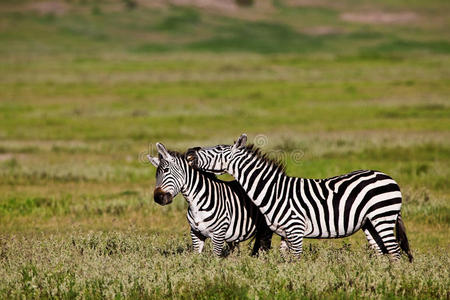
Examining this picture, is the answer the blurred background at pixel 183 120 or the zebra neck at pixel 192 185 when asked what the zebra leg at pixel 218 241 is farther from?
the blurred background at pixel 183 120

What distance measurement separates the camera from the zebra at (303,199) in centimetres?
978

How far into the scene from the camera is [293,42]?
11625 cm

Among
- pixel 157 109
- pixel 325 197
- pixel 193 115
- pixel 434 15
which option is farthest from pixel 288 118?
pixel 434 15

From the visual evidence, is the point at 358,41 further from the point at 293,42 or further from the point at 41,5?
the point at 41,5

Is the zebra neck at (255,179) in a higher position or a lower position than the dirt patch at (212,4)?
lower

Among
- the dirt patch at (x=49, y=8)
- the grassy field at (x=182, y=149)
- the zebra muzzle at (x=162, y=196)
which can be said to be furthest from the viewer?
the dirt patch at (x=49, y=8)

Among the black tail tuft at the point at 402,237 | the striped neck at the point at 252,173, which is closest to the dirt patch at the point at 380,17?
the black tail tuft at the point at 402,237

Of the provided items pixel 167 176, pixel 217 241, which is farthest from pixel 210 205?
pixel 167 176

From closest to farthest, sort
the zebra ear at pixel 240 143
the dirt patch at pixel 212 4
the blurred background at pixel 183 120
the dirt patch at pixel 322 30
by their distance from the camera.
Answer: the zebra ear at pixel 240 143 → the blurred background at pixel 183 120 → the dirt patch at pixel 322 30 → the dirt patch at pixel 212 4

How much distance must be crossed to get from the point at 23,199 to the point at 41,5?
114 m

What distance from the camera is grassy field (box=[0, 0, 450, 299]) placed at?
920 centimetres

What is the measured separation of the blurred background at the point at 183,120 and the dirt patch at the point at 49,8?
13.0 meters

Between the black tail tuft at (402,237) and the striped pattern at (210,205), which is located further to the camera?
the black tail tuft at (402,237)

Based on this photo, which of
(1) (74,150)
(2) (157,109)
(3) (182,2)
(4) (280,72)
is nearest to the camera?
(1) (74,150)
